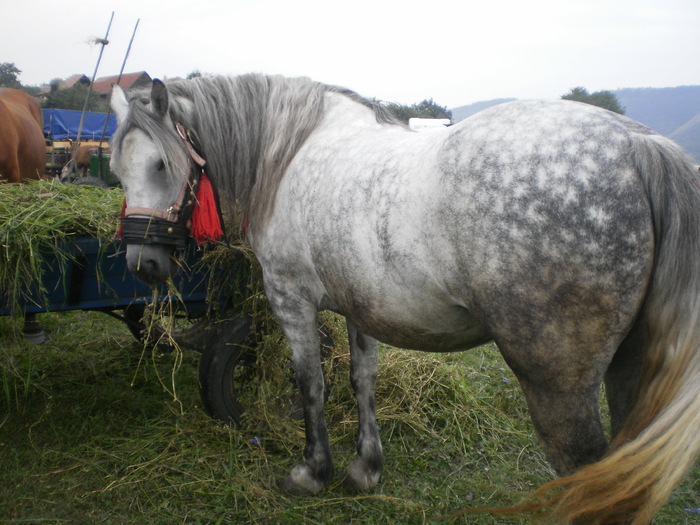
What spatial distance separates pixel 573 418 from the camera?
142 centimetres

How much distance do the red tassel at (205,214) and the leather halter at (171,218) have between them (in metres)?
0.02

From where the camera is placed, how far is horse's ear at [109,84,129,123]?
2277 mm

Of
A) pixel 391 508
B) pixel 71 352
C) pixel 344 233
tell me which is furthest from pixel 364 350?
pixel 71 352

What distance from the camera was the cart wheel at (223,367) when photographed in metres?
2.91

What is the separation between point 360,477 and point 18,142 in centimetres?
479

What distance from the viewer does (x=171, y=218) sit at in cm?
226

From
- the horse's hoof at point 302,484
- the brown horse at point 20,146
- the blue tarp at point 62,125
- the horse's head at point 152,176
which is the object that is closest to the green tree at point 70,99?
the blue tarp at point 62,125

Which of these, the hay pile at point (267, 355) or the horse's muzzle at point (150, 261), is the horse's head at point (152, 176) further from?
the hay pile at point (267, 355)

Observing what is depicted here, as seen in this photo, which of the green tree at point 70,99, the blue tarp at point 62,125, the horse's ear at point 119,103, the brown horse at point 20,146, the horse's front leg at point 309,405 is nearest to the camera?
the horse's ear at point 119,103

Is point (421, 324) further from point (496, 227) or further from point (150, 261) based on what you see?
point (150, 261)

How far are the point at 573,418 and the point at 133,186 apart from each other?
190 cm

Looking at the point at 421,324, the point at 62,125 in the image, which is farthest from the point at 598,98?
the point at 421,324

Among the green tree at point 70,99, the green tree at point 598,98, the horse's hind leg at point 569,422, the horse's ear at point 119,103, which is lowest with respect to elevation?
the horse's hind leg at point 569,422

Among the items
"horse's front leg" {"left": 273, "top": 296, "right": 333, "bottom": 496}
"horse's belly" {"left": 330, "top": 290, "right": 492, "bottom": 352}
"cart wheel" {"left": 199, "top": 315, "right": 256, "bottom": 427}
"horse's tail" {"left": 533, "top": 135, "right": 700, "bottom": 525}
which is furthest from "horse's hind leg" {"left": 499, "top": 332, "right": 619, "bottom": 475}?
"cart wheel" {"left": 199, "top": 315, "right": 256, "bottom": 427}
